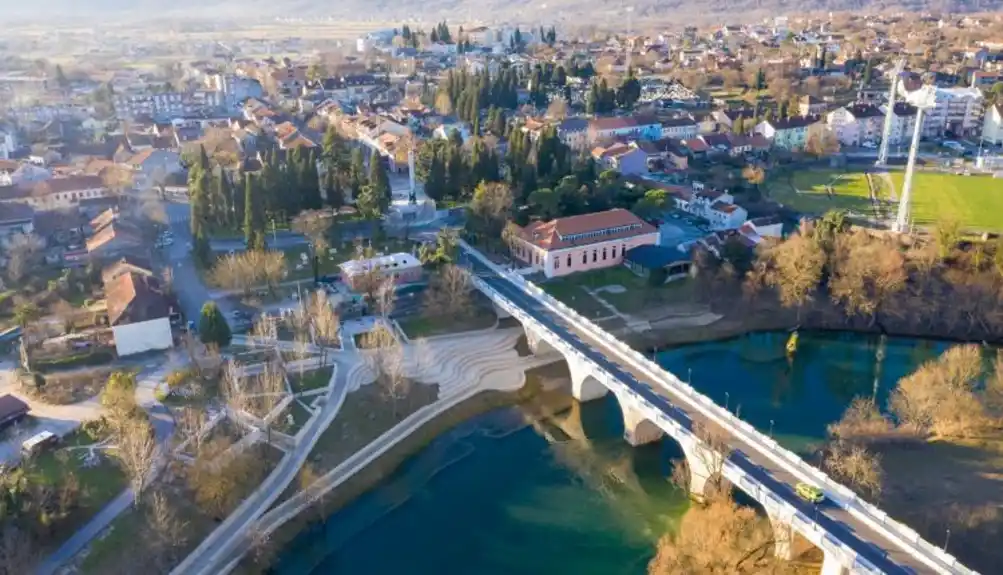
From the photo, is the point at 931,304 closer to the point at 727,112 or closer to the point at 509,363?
the point at 509,363

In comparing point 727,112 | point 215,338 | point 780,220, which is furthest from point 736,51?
point 215,338

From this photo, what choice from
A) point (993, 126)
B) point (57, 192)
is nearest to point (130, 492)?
point (57, 192)

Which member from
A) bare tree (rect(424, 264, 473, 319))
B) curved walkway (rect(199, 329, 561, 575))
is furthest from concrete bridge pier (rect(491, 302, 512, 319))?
bare tree (rect(424, 264, 473, 319))

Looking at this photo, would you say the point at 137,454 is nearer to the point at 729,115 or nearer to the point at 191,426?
the point at 191,426

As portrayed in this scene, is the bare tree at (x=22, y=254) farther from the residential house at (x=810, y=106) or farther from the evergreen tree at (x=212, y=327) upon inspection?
the residential house at (x=810, y=106)

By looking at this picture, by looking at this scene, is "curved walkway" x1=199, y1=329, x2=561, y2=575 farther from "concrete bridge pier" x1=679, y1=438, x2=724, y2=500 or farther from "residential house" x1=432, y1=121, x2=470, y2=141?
"residential house" x1=432, y1=121, x2=470, y2=141
